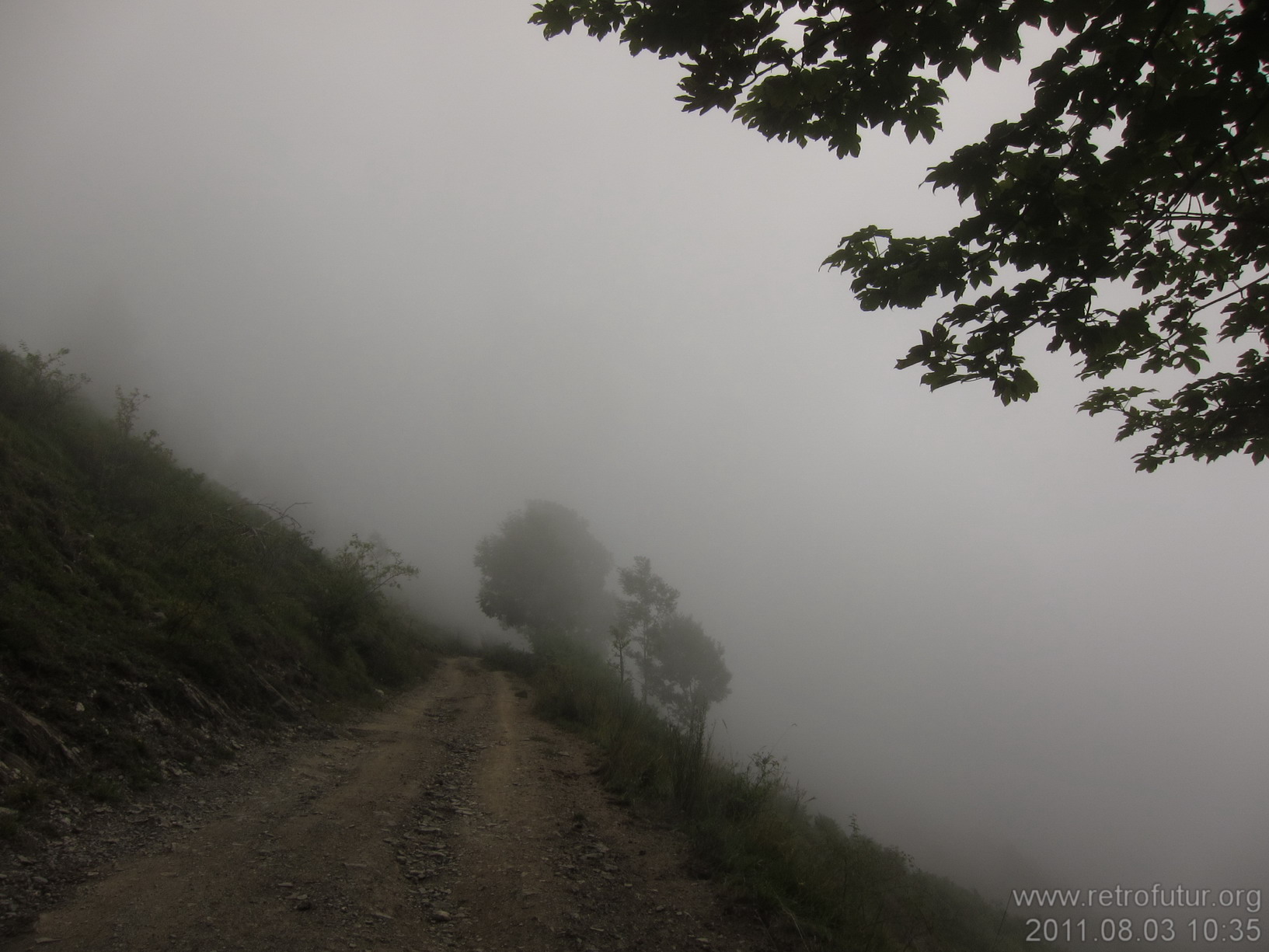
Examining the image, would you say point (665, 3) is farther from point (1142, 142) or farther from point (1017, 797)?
point (1017, 797)

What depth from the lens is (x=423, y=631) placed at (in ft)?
90.6

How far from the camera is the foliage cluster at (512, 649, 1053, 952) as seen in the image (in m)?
4.32

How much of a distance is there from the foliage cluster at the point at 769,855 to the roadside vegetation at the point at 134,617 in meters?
5.37

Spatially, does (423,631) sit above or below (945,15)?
below

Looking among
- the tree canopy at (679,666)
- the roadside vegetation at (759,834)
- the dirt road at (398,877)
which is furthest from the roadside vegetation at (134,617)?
the tree canopy at (679,666)

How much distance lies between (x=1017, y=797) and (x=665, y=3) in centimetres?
7598

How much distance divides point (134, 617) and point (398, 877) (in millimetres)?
6067

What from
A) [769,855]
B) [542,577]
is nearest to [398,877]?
[769,855]

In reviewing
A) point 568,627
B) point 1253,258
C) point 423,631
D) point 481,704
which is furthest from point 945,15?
point 568,627

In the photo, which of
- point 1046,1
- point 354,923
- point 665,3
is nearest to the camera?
point 1046,1

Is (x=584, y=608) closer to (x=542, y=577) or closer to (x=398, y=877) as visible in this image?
(x=542, y=577)

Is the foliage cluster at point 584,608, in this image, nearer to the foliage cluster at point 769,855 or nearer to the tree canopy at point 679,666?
the tree canopy at point 679,666

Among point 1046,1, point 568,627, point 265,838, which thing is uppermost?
point 1046,1

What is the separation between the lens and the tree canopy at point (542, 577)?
33.9 m
